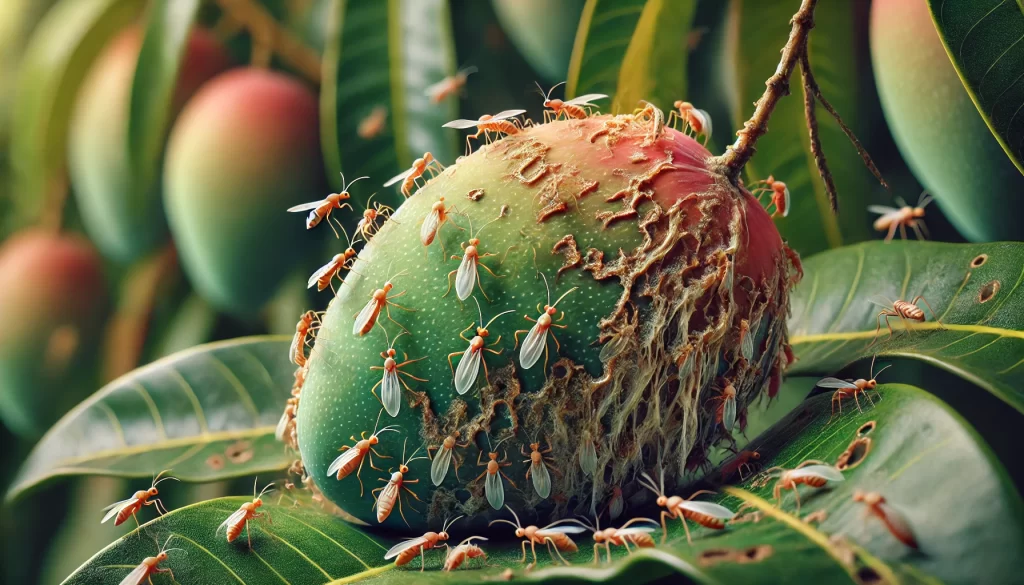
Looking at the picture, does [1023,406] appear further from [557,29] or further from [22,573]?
[22,573]

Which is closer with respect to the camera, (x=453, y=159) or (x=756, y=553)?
(x=756, y=553)

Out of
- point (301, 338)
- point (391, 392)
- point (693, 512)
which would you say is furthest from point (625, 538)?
point (301, 338)

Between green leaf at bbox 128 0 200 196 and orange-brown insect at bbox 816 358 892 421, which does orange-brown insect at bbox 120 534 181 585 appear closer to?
orange-brown insect at bbox 816 358 892 421

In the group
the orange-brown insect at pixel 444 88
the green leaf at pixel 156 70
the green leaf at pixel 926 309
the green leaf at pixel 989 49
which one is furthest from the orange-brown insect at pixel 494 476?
the green leaf at pixel 156 70

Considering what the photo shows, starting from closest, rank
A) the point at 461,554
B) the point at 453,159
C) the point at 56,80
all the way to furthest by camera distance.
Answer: the point at 461,554 < the point at 453,159 < the point at 56,80

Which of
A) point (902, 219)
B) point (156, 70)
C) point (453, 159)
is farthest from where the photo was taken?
point (156, 70)

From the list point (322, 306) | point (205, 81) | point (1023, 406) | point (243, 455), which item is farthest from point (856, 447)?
point (205, 81)

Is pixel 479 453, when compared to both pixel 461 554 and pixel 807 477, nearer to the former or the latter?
pixel 461 554
